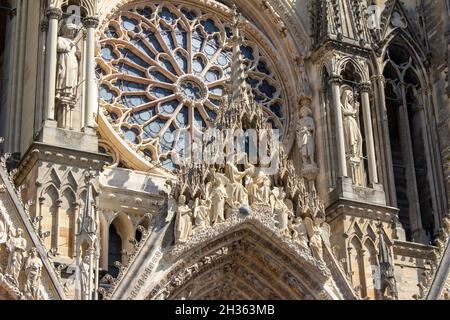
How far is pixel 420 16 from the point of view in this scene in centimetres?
2531

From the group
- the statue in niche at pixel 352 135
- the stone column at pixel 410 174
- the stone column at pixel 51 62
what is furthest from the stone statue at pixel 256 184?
the stone column at pixel 410 174

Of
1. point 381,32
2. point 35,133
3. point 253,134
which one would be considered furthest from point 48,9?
point 381,32

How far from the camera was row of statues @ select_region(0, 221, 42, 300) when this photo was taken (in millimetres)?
18266

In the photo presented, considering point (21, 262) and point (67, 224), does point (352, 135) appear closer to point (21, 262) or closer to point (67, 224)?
point (67, 224)

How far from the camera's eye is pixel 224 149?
68.5 ft

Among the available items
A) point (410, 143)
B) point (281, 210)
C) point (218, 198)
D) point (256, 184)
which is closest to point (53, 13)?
point (218, 198)

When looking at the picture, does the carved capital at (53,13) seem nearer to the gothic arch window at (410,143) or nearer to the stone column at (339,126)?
the stone column at (339,126)

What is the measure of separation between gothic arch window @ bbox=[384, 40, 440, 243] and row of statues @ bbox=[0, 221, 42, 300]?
7.68 metres

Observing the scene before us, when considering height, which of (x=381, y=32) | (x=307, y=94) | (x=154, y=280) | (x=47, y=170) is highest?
(x=381, y=32)

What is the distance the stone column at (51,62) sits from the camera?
20.1 m

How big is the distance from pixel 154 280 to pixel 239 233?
1.73 metres

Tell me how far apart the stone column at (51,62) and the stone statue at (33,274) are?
2478 millimetres

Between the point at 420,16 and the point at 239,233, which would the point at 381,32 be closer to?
the point at 420,16

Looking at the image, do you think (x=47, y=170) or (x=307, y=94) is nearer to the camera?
(x=47, y=170)
